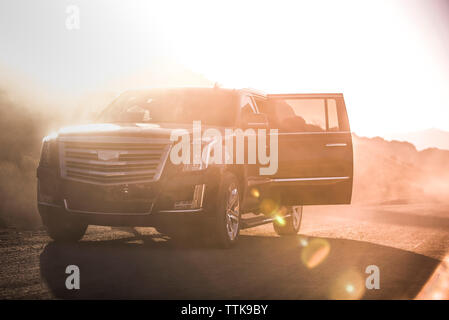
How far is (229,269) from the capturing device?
7156 millimetres

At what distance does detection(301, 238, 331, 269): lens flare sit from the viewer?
793cm

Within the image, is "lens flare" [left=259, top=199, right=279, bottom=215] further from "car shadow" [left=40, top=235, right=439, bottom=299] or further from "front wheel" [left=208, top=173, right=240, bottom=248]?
"front wheel" [left=208, top=173, right=240, bottom=248]

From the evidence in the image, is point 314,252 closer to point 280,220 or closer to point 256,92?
point 280,220

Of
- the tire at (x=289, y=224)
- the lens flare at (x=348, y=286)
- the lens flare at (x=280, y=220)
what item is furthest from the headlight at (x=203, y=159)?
the tire at (x=289, y=224)

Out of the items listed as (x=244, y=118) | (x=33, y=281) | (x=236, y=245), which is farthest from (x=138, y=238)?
(x=33, y=281)

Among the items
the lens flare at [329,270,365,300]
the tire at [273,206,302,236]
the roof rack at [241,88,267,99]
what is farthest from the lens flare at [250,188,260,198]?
the lens flare at [329,270,365,300]

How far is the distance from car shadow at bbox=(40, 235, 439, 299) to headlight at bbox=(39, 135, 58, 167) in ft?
3.43

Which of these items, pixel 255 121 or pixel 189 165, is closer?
pixel 189 165

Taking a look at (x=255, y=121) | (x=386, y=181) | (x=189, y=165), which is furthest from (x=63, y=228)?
(x=386, y=181)

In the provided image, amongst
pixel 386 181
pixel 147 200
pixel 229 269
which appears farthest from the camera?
pixel 386 181

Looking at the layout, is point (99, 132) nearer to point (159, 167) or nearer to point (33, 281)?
point (159, 167)

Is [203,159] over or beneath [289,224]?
over

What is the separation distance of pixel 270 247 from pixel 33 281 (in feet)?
13.1

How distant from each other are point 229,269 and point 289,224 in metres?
4.51
